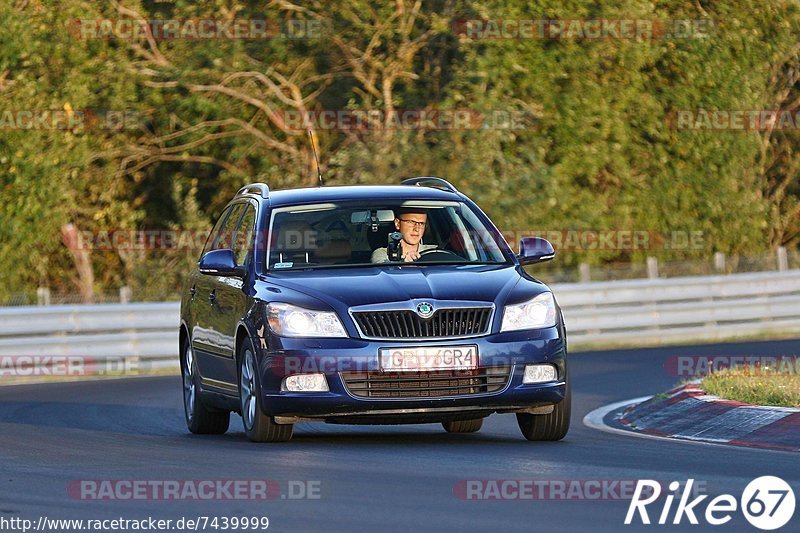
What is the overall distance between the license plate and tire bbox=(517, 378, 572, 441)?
2.70 ft

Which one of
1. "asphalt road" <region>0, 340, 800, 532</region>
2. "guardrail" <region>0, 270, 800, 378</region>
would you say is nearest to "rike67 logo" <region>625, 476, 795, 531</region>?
"asphalt road" <region>0, 340, 800, 532</region>

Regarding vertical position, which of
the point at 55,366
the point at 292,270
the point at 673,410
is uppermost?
the point at 292,270

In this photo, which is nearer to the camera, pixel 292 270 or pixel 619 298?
pixel 292 270

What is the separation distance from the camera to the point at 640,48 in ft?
98.6

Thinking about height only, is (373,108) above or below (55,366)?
above

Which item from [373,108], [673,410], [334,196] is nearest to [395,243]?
[334,196]

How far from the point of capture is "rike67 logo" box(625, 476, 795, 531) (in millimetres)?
7910

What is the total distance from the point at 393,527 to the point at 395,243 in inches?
184

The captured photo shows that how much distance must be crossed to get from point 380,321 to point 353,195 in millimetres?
1778

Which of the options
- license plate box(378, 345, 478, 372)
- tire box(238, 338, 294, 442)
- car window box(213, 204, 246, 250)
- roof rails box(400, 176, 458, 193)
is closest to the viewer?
license plate box(378, 345, 478, 372)

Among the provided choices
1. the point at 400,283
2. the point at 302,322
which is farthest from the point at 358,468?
the point at 400,283

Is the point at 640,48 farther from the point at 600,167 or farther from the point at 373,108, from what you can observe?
the point at 373,108

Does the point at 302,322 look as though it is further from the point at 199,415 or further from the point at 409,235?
the point at 199,415

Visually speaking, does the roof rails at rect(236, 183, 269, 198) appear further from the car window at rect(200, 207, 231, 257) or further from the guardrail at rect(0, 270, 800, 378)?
the guardrail at rect(0, 270, 800, 378)
